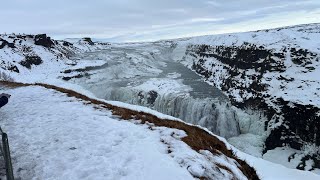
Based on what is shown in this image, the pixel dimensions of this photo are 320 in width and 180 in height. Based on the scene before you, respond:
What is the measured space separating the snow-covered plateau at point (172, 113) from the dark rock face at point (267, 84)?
120 millimetres

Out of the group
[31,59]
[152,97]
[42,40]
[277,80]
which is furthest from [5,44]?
[277,80]

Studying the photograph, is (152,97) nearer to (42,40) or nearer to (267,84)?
(267,84)

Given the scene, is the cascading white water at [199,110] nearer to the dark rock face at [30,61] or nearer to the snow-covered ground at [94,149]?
the snow-covered ground at [94,149]

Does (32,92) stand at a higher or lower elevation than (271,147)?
higher

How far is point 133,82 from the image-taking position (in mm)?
50219

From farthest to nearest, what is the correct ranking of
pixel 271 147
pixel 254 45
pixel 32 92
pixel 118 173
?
pixel 254 45 < pixel 271 147 < pixel 32 92 < pixel 118 173

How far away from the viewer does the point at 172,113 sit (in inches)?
1486

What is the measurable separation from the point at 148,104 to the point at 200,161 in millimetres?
32831

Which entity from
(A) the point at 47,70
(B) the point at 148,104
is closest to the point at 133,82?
(B) the point at 148,104

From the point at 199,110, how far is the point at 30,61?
3933cm

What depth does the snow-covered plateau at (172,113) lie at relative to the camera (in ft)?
27.2

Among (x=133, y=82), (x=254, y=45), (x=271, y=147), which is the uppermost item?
(x=254, y=45)

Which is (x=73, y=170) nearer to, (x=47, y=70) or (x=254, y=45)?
(x=254, y=45)

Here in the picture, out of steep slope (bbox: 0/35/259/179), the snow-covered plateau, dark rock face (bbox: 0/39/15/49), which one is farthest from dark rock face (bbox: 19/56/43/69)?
steep slope (bbox: 0/35/259/179)
